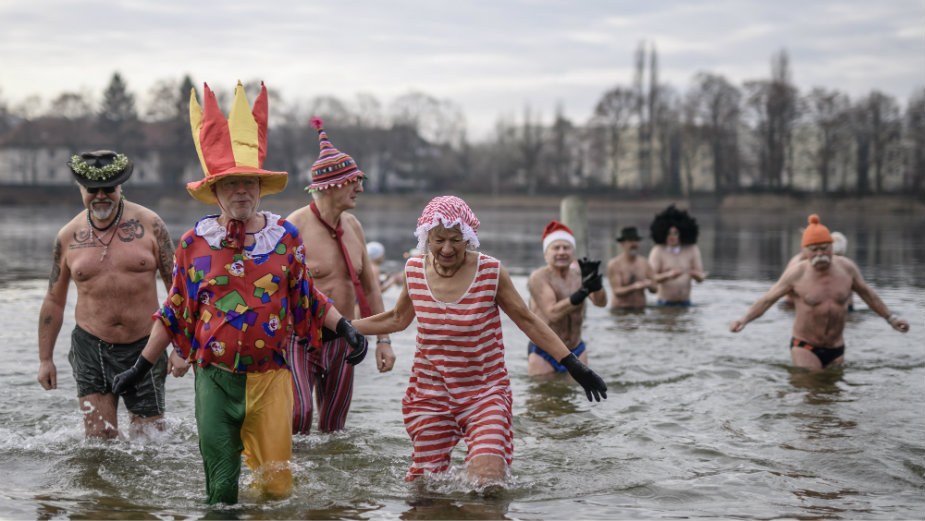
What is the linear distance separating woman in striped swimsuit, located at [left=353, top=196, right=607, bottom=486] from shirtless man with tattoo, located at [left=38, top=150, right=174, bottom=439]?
78.4 inches

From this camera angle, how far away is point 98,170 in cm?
606

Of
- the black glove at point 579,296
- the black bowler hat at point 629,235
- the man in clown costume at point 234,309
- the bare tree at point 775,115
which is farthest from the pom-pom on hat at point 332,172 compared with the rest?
the bare tree at point 775,115

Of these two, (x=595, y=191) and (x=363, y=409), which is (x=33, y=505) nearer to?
(x=363, y=409)

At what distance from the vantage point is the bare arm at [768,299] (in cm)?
884

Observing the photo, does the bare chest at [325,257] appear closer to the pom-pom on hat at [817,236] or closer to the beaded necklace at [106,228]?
the beaded necklace at [106,228]

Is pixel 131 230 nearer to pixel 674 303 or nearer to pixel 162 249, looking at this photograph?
pixel 162 249

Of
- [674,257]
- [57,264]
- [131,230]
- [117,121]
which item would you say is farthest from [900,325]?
[117,121]

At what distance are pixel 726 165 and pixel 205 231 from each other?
78171mm

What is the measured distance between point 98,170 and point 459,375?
2.73 metres

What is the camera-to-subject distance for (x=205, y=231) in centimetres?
468

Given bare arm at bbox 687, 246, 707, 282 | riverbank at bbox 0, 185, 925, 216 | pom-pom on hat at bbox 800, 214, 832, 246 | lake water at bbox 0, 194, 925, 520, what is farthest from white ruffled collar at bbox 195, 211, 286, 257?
riverbank at bbox 0, 185, 925, 216

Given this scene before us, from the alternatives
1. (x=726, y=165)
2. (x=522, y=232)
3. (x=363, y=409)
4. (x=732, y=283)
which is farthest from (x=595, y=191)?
(x=363, y=409)

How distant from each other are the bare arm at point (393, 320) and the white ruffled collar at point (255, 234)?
0.99 metres

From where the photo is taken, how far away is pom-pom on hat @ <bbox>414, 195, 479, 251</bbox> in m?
5.09
